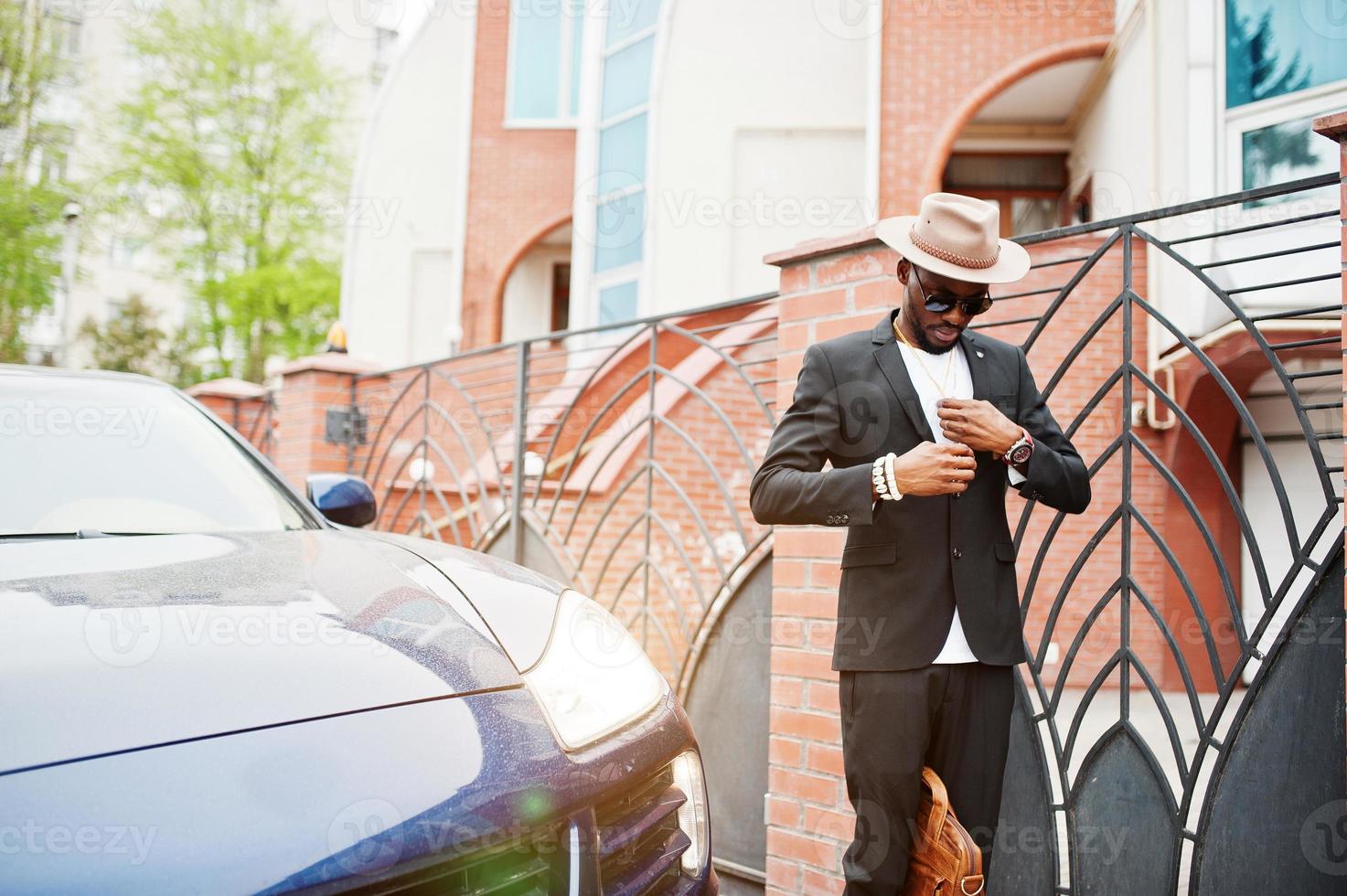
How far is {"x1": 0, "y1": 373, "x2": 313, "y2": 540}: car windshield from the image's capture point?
7.16 feet

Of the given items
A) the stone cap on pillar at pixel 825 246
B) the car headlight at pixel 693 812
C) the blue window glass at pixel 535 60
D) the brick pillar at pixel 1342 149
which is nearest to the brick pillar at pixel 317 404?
the stone cap on pillar at pixel 825 246

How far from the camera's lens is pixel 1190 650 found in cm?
845

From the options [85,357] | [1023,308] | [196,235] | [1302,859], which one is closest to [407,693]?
[1302,859]

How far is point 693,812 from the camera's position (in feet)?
6.09

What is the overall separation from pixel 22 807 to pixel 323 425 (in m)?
5.31

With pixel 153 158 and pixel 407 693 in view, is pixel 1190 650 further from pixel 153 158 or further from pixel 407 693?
pixel 153 158

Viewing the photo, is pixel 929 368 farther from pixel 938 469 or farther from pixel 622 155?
pixel 622 155

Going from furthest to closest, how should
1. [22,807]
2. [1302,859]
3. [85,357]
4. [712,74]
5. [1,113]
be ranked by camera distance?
[85,357]
[1,113]
[712,74]
[1302,859]
[22,807]

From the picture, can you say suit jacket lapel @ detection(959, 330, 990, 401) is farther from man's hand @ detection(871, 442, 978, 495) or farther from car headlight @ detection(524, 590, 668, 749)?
car headlight @ detection(524, 590, 668, 749)

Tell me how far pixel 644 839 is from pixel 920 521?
2.85 feet

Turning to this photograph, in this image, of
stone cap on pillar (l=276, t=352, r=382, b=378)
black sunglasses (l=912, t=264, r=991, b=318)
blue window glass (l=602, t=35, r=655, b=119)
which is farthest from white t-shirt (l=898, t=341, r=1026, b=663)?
blue window glass (l=602, t=35, r=655, b=119)

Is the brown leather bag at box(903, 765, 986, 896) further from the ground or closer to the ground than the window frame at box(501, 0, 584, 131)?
closer to the ground

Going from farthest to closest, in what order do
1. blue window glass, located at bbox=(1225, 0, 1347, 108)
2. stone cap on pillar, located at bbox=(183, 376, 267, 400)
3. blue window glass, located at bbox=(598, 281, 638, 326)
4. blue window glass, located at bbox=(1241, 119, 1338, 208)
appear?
blue window glass, located at bbox=(598, 281, 638, 326) → stone cap on pillar, located at bbox=(183, 376, 267, 400) → blue window glass, located at bbox=(1241, 119, 1338, 208) → blue window glass, located at bbox=(1225, 0, 1347, 108)

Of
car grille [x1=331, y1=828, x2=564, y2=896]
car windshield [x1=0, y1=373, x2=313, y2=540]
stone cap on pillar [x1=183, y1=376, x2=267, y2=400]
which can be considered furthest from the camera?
stone cap on pillar [x1=183, y1=376, x2=267, y2=400]
